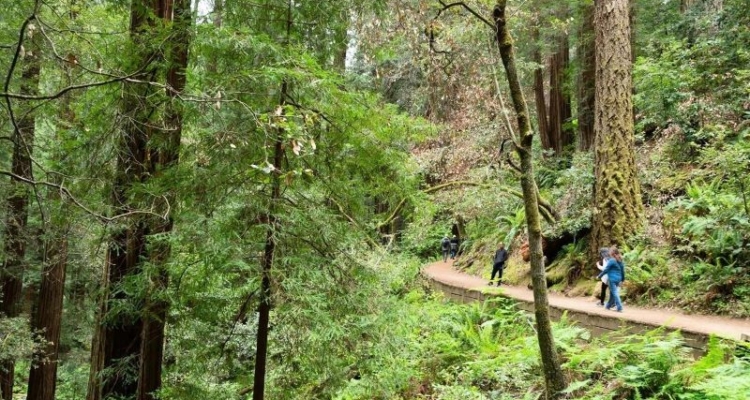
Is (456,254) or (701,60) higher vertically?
(701,60)

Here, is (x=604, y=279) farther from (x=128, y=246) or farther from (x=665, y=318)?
(x=128, y=246)

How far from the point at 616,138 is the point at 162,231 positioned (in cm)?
924

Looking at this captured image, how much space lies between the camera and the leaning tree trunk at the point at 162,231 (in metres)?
4.93

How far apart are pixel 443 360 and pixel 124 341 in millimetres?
5389

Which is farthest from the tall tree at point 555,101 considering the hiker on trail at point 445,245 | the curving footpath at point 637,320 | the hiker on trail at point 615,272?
the hiker on trail at point 615,272

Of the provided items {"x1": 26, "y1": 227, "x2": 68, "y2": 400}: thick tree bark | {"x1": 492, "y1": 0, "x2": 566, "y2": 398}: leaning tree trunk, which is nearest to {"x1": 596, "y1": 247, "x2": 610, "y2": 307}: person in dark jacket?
{"x1": 492, "y1": 0, "x2": 566, "y2": 398}: leaning tree trunk

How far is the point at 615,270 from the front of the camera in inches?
363

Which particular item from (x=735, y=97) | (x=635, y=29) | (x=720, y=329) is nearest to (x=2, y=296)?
(x=720, y=329)

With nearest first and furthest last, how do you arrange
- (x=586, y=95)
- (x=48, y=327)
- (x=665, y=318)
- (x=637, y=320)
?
(x=637, y=320) → (x=665, y=318) → (x=48, y=327) → (x=586, y=95)

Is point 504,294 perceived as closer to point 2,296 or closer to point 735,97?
point 735,97

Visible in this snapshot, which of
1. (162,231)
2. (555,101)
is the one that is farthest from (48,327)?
(555,101)

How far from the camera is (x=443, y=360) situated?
936cm

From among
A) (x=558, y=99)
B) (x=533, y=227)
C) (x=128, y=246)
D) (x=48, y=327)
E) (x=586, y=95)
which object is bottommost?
(x=48, y=327)

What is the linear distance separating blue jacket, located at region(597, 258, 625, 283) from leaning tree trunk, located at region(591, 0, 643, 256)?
185 centimetres
